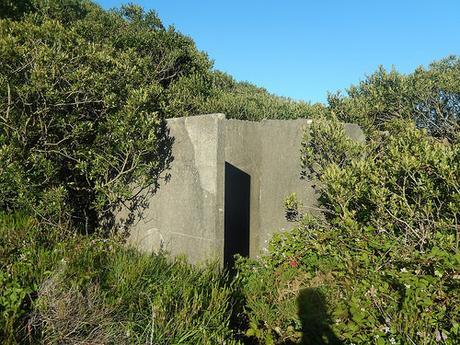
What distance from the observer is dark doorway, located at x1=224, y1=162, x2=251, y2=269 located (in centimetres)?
522

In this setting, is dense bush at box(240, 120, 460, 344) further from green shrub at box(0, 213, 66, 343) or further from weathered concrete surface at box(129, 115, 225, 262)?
green shrub at box(0, 213, 66, 343)

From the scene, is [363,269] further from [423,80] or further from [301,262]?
[423,80]

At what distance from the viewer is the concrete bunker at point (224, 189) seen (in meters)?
4.71

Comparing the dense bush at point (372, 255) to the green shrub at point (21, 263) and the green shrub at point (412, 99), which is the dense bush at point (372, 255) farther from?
the green shrub at point (412, 99)

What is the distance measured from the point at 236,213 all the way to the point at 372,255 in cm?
197

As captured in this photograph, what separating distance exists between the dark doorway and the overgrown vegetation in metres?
0.74

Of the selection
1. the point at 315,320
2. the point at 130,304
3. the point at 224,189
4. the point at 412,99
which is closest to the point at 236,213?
the point at 224,189

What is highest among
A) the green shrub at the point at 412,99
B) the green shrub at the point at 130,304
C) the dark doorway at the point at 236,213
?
the green shrub at the point at 412,99

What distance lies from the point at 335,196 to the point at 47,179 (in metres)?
3.36

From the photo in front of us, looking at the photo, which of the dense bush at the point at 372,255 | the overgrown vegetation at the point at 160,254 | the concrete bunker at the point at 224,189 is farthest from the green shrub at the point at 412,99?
the dense bush at the point at 372,255

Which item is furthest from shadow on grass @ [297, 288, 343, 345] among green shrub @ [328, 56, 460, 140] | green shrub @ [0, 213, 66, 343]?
green shrub @ [328, 56, 460, 140]

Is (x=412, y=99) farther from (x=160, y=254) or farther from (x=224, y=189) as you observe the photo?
(x=160, y=254)

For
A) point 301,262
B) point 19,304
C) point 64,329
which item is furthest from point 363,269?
point 19,304

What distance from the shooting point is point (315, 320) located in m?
3.38
